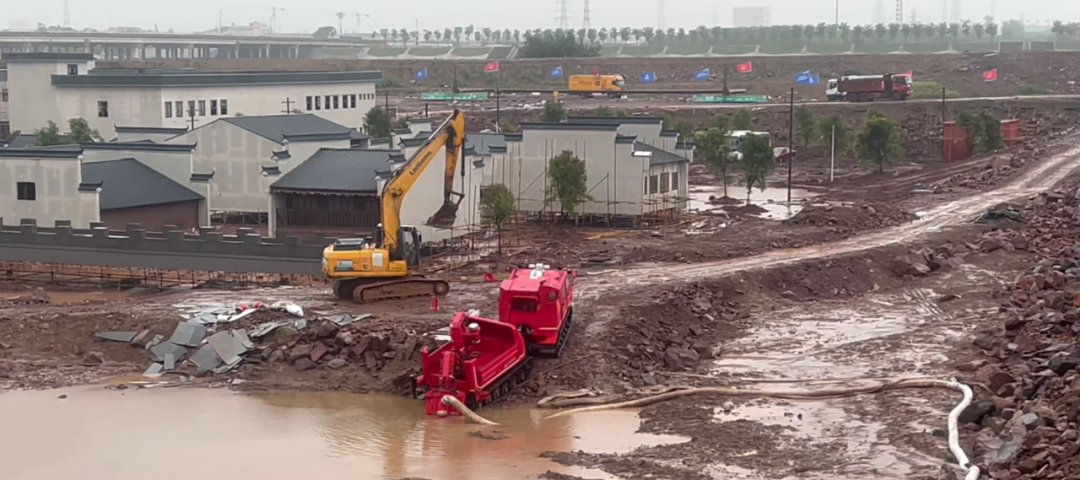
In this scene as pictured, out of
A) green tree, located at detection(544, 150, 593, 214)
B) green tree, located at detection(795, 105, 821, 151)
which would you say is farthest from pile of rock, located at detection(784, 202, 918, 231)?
green tree, located at detection(795, 105, 821, 151)

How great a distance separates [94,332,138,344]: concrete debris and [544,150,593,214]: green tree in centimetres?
1642

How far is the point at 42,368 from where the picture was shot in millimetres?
23891

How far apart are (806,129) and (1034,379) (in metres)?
41.6

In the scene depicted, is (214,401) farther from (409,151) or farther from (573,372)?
(409,151)

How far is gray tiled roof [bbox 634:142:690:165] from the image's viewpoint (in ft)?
136

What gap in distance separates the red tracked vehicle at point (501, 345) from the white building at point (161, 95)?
117 ft

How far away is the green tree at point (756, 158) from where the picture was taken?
46.6m

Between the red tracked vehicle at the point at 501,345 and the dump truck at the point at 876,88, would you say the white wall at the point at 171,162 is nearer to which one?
the red tracked vehicle at the point at 501,345

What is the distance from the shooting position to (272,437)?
20188 mm

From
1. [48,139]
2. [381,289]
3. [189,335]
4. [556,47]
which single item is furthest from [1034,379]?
[556,47]

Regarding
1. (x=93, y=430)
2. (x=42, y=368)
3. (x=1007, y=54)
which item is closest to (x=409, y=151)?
(x=42, y=368)

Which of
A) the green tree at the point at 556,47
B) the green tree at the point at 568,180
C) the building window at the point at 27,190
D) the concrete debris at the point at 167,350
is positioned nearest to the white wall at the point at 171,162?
the building window at the point at 27,190

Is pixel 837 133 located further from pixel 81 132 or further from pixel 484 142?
pixel 81 132

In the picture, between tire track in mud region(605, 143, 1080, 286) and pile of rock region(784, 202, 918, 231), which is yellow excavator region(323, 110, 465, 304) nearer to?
tire track in mud region(605, 143, 1080, 286)
